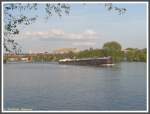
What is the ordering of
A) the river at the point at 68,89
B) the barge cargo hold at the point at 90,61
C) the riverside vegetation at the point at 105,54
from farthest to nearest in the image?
the river at the point at 68,89 < the barge cargo hold at the point at 90,61 < the riverside vegetation at the point at 105,54

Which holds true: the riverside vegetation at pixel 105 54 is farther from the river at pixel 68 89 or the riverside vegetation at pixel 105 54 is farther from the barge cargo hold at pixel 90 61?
the river at pixel 68 89

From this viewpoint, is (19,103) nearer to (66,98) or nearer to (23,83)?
(23,83)

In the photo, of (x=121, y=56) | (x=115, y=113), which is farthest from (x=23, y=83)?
(x=115, y=113)

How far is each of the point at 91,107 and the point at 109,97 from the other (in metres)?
1.49

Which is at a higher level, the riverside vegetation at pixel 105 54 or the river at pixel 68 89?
the riverside vegetation at pixel 105 54

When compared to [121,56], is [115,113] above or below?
below

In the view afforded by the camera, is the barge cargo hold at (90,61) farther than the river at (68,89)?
No

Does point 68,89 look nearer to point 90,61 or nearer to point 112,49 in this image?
point 90,61

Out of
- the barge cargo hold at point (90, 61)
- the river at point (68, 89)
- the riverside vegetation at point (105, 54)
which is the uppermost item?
the riverside vegetation at point (105, 54)

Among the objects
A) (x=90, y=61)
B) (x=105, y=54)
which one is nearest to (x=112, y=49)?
(x=105, y=54)

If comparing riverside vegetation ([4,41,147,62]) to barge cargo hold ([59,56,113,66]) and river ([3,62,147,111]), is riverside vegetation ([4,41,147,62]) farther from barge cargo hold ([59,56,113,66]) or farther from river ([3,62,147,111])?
river ([3,62,147,111])

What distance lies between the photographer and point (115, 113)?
13.9 feet

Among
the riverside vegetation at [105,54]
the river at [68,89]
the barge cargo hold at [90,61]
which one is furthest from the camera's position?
the river at [68,89]

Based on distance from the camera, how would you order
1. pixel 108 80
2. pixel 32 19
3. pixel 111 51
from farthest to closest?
pixel 108 80, pixel 111 51, pixel 32 19
